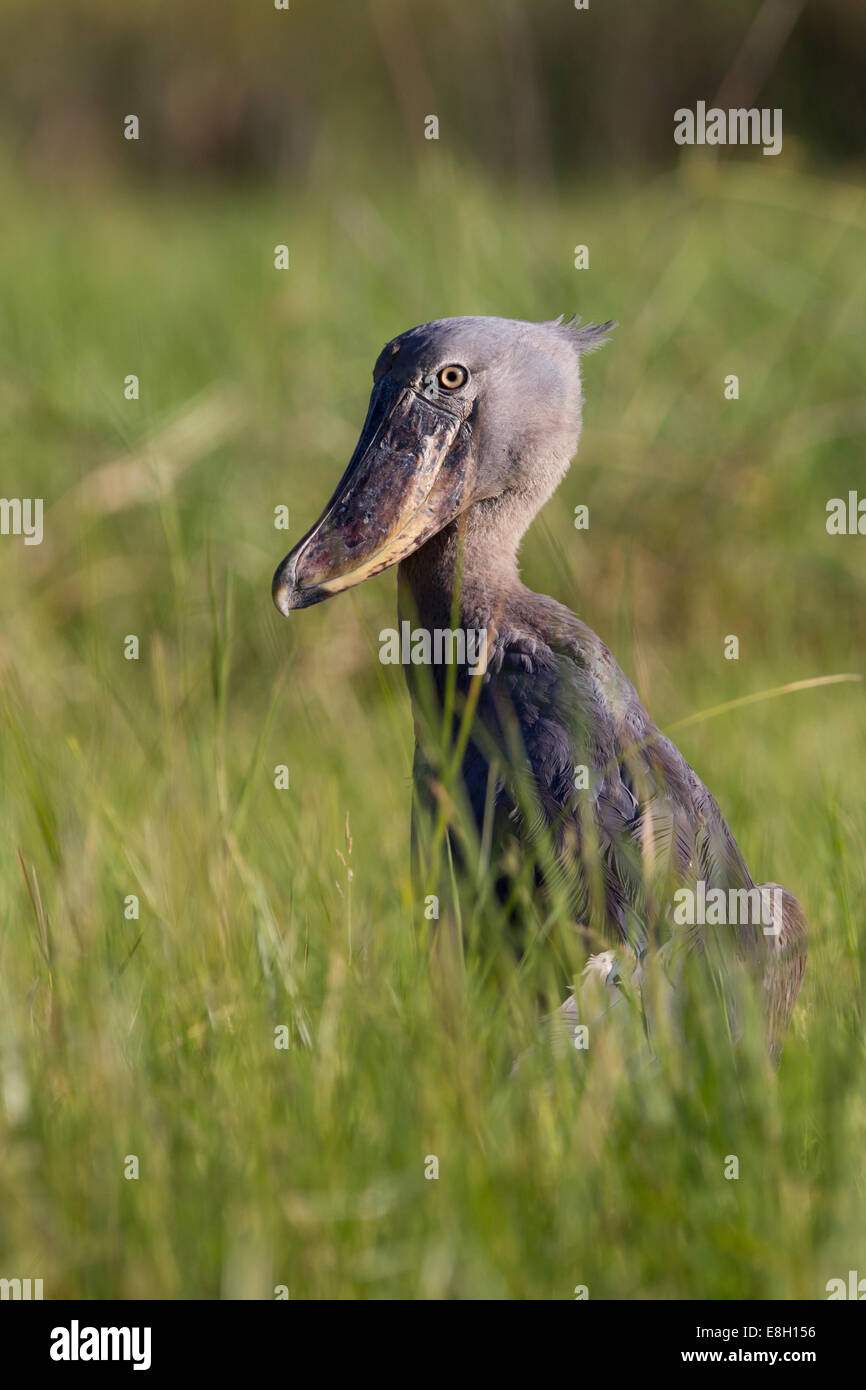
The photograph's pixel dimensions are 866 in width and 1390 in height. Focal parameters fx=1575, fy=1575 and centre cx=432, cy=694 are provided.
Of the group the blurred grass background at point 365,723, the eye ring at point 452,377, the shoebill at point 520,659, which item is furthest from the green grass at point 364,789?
the eye ring at point 452,377

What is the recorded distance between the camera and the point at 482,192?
7.05 metres

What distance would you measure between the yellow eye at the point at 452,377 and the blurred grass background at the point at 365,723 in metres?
0.29

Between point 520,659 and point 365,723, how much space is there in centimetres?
172

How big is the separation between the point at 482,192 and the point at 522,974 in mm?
5581

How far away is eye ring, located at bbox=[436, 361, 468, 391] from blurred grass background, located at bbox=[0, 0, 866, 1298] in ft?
0.95

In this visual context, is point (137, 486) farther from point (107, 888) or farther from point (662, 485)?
point (107, 888)

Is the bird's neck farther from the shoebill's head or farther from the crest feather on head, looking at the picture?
the crest feather on head

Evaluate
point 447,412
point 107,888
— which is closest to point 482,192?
point 447,412

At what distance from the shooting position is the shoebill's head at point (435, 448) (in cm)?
258

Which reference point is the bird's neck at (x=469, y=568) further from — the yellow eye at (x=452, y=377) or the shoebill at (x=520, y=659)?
the yellow eye at (x=452, y=377)

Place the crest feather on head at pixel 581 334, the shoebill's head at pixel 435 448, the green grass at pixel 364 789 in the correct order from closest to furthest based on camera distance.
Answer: the green grass at pixel 364 789, the shoebill's head at pixel 435 448, the crest feather on head at pixel 581 334

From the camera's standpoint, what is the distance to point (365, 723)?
422 cm

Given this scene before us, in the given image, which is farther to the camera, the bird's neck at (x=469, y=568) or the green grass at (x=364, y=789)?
the bird's neck at (x=469, y=568)

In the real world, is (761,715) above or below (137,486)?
below
